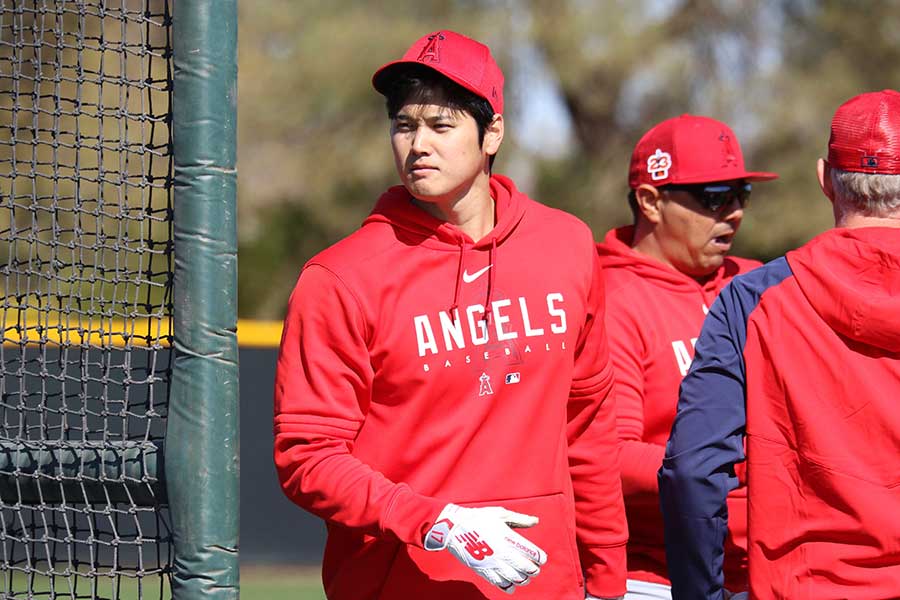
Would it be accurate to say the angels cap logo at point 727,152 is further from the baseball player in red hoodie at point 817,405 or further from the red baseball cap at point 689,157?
the baseball player in red hoodie at point 817,405

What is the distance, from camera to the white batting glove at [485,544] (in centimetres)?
250

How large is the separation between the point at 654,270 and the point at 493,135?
1028 millimetres

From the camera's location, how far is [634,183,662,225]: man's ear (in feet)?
13.0

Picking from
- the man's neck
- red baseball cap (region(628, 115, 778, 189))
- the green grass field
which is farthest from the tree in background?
the man's neck

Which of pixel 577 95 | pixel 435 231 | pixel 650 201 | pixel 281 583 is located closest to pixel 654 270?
pixel 650 201

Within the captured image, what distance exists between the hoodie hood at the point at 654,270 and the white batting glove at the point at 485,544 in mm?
1466

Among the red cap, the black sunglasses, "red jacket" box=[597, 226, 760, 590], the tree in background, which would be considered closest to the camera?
the red cap

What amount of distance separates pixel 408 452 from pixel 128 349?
2.41 feet

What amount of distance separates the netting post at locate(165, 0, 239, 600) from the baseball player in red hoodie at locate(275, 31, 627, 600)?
0.53 feet

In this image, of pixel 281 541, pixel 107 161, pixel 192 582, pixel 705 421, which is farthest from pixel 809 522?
pixel 107 161

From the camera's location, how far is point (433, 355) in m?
2.74

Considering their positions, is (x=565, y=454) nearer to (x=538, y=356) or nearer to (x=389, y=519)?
(x=538, y=356)

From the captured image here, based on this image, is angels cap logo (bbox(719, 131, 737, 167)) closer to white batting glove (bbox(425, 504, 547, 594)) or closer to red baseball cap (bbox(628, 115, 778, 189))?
red baseball cap (bbox(628, 115, 778, 189))

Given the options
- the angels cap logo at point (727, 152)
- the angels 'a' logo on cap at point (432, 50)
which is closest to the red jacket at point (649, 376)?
the angels cap logo at point (727, 152)
